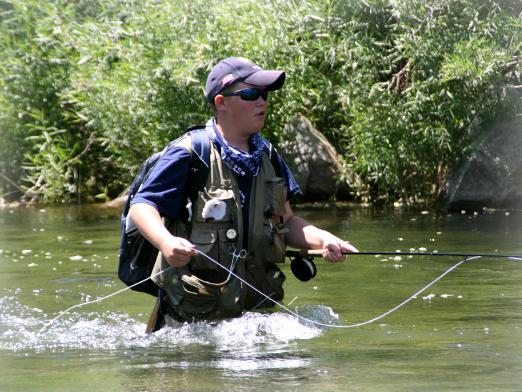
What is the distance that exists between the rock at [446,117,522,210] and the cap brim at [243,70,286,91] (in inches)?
318

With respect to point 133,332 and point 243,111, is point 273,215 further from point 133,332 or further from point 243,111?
point 133,332

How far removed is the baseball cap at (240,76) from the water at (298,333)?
3.82ft

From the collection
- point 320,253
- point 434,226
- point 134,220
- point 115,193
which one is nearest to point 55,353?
point 134,220

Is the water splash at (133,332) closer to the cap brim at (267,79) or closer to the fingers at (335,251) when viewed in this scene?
the fingers at (335,251)

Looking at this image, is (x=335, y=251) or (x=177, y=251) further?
(x=335, y=251)

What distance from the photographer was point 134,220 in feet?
18.2

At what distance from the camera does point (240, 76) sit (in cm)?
580

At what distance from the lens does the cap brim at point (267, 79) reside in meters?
5.73

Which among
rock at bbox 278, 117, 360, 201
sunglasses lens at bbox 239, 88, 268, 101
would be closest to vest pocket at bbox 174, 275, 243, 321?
sunglasses lens at bbox 239, 88, 268, 101

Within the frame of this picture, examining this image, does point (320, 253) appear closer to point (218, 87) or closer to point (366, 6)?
point (218, 87)

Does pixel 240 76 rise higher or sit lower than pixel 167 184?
higher

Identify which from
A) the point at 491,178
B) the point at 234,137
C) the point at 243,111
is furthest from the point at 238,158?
the point at 491,178

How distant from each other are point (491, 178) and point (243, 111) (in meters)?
8.55

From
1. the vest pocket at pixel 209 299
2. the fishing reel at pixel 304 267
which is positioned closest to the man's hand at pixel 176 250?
the vest pocket at pixel 209 299
